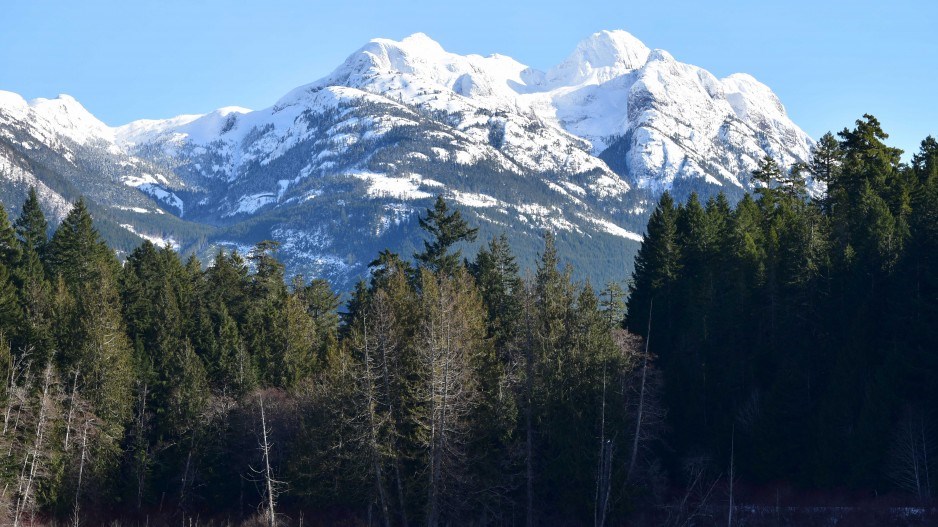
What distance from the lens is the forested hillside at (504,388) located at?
5331cm

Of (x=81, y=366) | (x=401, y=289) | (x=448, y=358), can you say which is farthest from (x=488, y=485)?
(x=81, y=366)

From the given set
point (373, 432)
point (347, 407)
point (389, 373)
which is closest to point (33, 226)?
point (347, 407)

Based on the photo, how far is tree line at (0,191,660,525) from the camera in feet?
175

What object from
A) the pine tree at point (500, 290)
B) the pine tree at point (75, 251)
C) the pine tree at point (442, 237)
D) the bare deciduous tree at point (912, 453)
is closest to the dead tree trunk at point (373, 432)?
the pine tree at point (500, 290)

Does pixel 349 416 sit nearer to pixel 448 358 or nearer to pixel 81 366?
pixel 448 358

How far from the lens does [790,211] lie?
247 feet

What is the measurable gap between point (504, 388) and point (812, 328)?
851 inches

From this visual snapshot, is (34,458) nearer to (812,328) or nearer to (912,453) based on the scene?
(812,328)

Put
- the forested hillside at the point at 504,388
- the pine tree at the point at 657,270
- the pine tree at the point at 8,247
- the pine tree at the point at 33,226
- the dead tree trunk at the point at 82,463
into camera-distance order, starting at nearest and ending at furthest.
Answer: the forested hillside at the point at 504,388 → the dead tree trunk at the point at 82,463 → the pine tree at the point at 8,247 → the pine tree at the point at 657,270 → the pine tree at the point at 33,226

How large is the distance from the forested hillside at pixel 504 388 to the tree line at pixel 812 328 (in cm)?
17

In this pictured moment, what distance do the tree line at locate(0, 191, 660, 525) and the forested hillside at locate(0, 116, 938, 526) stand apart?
0.19 metres

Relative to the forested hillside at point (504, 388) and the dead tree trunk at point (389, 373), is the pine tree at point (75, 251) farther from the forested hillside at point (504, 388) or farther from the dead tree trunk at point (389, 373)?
the dead tree trunk at point (389, 373)

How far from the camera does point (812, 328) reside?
61.5 m

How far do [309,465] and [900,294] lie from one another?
36.7 meters
